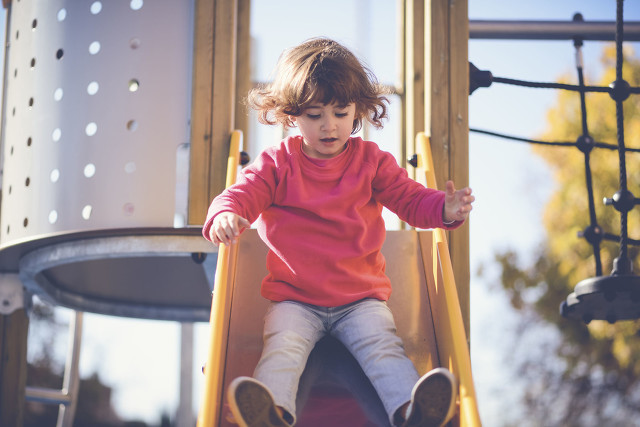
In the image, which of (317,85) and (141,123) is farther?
(141,123)

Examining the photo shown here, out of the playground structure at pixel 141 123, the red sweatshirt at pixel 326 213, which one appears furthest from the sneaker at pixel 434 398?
the playground structure at pixel 141 123

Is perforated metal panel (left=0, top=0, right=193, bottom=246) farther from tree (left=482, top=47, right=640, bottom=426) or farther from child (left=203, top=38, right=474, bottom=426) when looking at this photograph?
tree (left=482, top=47, right=640, bottom=426)

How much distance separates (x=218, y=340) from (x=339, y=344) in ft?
1.46

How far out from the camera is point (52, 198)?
2928 millimetres

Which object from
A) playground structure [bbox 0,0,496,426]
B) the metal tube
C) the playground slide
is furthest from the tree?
the playground slide

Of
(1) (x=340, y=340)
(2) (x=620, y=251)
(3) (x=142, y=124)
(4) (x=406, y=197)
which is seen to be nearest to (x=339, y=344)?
(1) (x=340, y=340)

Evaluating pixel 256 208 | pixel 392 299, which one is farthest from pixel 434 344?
pixel 256 208

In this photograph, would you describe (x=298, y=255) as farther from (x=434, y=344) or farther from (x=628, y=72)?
(x=628, y=72)

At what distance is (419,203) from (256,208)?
0.50m

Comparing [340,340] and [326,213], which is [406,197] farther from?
[340,340]

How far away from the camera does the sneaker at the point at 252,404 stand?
1740 mm

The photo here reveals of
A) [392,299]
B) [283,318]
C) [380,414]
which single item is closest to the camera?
[380,414]

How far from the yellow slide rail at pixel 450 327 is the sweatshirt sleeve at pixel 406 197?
0.16 meters

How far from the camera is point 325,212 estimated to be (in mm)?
2318
